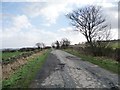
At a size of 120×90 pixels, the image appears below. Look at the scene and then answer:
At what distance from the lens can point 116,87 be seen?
35.7 ft

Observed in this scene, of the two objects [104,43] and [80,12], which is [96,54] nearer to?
[104,43]

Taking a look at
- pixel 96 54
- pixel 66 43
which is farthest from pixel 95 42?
pixel 66 43

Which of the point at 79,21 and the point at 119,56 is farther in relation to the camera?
the point at 79,21

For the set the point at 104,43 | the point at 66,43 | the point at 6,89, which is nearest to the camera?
the point at 6,89

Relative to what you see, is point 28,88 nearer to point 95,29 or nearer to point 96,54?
point 96,54

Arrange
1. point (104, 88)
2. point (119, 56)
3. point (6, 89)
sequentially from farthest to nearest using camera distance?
point (119, 56)
point (6, 89)
point (104, 88)

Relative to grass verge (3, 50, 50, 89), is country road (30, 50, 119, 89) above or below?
above

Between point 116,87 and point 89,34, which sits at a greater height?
point 89,34

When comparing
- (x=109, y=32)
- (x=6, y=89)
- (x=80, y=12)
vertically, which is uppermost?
(x=80, y=12)

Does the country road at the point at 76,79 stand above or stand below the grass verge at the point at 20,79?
above

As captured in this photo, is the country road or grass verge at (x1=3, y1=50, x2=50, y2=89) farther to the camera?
grass verge at (x1=3, y1=50, x2=50, y2=89)

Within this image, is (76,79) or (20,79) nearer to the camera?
(76,79)

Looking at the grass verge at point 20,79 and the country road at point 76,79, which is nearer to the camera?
the country road at point 76,79

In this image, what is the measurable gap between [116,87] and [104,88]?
1.83 ft
